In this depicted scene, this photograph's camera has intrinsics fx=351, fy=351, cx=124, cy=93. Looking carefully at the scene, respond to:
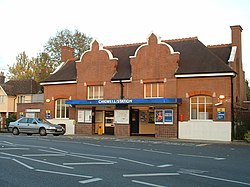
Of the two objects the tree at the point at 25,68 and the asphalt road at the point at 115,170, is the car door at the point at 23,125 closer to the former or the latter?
the asphalt road at the point at 115,170

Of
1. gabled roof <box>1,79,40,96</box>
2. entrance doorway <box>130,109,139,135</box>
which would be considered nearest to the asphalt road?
entrance doorway <box>130,109,139,135</box>

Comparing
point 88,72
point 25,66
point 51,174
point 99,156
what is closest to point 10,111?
point 25,66

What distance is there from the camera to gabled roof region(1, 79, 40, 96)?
4991cm

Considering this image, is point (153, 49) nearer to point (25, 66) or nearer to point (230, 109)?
point (230, 109)

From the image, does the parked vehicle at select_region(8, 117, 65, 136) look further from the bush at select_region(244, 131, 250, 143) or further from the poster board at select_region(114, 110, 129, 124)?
the bush at select_region(244, 131, 250, 143)

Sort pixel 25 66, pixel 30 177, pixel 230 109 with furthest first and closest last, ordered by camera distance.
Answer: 1. pixel 25 66
2. pixel 230 109
3. pixel 30 177

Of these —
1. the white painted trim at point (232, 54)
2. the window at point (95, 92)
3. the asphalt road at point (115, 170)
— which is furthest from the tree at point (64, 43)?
the asphalt road at point (115, 170)

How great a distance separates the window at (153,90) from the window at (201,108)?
2630 millimetres

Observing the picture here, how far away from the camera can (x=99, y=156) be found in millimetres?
13797

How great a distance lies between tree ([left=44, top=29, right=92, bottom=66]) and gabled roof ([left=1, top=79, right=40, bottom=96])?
5.22 meters

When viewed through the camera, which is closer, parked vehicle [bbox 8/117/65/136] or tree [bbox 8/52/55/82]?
parked vehicle [bbox 8/117/65/136]

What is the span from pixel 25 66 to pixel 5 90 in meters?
14.7

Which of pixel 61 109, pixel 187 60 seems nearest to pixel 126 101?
pixel 187 60

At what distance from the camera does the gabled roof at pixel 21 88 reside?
164ft
